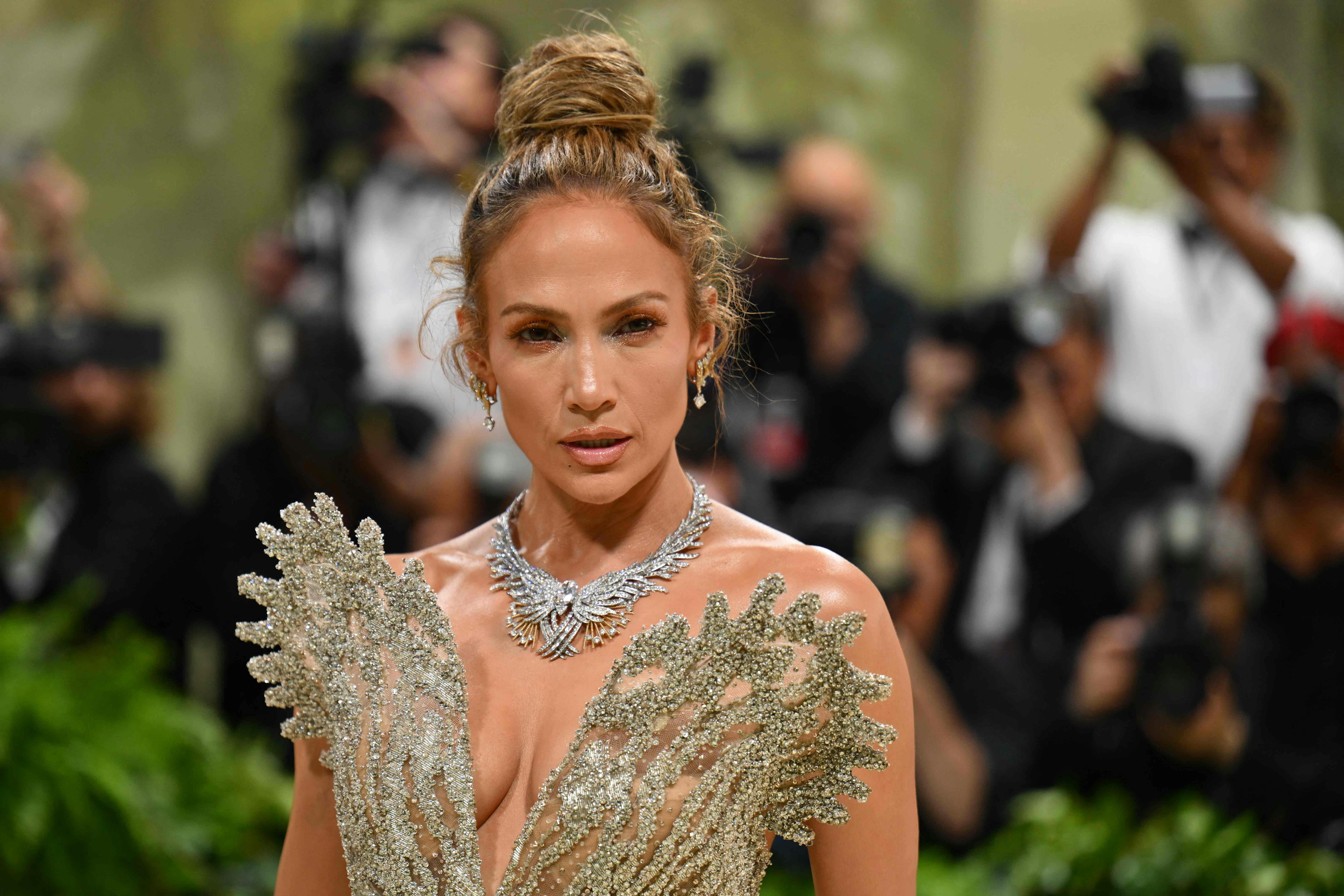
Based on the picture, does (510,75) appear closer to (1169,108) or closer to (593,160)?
(593,160)

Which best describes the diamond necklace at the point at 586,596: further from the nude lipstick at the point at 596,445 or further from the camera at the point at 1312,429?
the camera at the point at 1312,429

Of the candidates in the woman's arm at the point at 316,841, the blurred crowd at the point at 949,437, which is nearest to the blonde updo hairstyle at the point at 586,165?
the woman's arm at the point at 316,841

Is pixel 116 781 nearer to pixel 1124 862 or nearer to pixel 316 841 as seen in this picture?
pixel 316 841

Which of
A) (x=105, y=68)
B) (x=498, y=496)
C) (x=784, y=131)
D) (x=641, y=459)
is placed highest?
(x=105, y=68)

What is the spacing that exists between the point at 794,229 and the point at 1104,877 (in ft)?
6.37

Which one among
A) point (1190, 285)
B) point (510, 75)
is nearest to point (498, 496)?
point (1190, 285)

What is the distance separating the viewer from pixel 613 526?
4.36 ft

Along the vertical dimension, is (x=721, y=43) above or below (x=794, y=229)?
above

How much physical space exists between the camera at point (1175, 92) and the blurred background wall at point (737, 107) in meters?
0.08

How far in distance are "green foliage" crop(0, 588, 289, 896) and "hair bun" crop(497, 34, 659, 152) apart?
8.02 feet

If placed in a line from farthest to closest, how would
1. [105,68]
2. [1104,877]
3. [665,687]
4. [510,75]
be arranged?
[105,68] < [1104,877] < [510,75] < [665,687]

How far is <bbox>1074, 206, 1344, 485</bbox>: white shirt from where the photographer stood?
3.84m

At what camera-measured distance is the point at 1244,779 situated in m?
3.54

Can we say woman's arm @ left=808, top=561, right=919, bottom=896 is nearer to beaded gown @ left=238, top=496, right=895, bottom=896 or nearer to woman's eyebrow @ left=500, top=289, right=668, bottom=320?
beaded gown @ left=238, top=496, right=895, bottom=896
